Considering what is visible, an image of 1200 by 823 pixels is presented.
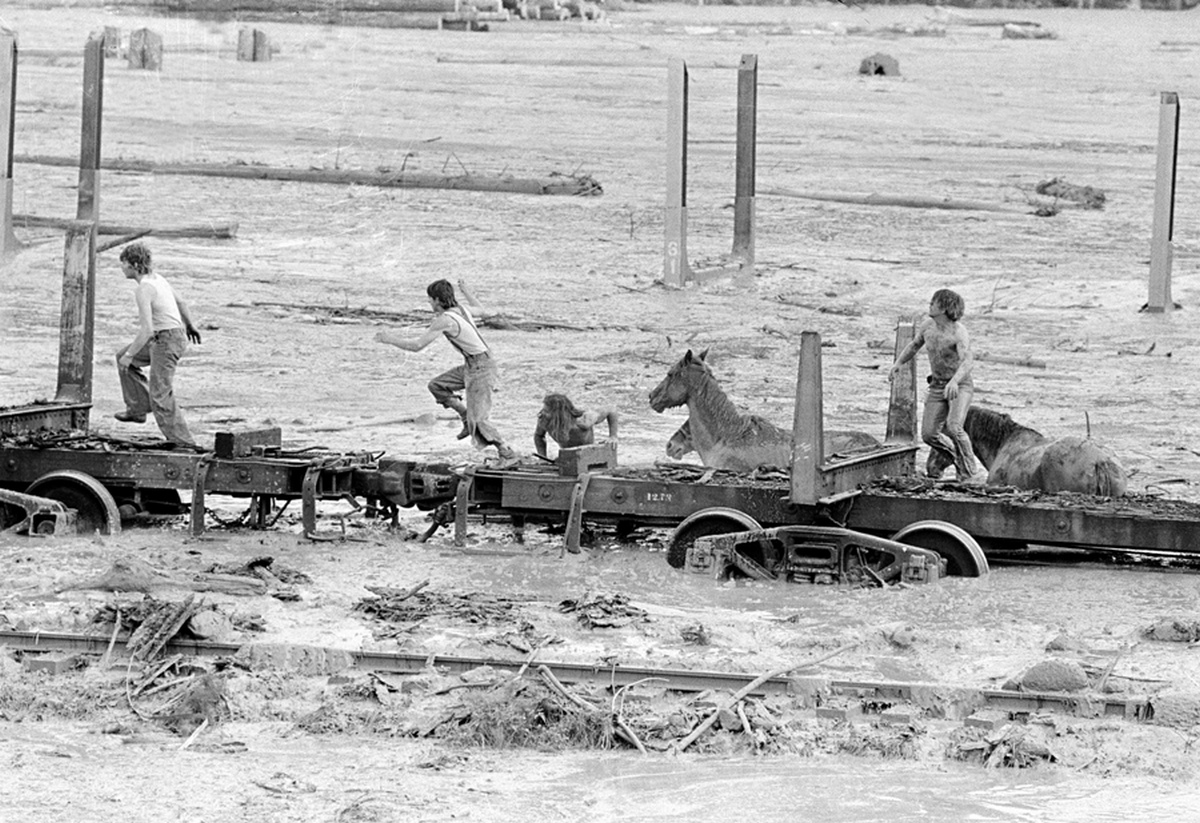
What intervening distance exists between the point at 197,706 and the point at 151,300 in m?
5.31

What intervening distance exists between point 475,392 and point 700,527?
7.46ft

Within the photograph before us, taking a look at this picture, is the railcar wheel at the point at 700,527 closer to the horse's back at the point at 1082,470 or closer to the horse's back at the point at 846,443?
the horse's back at the point at 846,443

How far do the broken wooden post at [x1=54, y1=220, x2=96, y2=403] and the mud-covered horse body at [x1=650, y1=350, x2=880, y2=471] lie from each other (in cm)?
395

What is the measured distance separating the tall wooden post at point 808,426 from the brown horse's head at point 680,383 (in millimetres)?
2396

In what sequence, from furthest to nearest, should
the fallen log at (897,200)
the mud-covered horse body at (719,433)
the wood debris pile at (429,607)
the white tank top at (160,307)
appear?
the fallen log at (897,200) < the white tank top at (160,307) < the mud-covered horse body at (719,433) < the wood debris pile at (429,607)

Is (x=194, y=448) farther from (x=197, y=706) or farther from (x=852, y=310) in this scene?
(x=852, y=310)

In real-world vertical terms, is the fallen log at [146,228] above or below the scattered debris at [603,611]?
above

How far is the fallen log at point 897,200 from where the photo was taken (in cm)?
2981

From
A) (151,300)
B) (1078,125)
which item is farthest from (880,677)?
(1078,125)

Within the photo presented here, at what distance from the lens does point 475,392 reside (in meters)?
15.0

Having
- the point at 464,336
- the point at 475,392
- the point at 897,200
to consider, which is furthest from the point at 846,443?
the point at 897,200

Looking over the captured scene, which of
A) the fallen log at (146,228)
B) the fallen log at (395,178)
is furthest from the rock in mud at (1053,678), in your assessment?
the fallen log at (395,178)

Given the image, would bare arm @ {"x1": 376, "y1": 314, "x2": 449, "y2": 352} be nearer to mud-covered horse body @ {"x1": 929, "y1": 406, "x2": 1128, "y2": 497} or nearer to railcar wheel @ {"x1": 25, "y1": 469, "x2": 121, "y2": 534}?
railcar wheel @ {"x1": 25, "y1": 469, "x2": 121, "y2": 534}

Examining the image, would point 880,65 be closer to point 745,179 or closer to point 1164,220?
point 745,179
